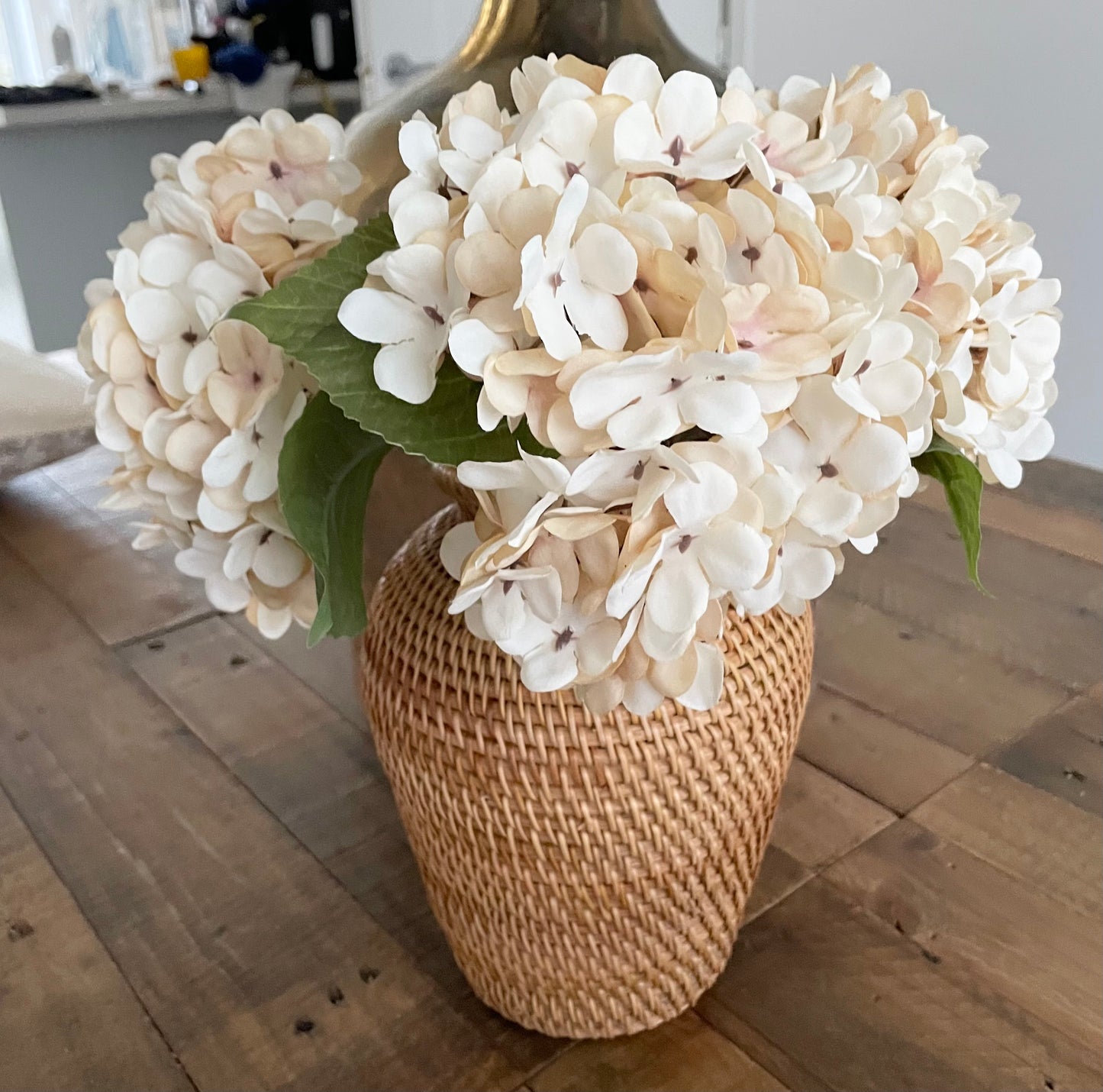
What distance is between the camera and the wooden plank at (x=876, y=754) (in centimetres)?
82

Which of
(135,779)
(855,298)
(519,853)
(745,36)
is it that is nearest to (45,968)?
(135,779)

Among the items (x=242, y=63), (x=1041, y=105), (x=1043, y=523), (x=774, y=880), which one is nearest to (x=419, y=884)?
(x=774, y=880)

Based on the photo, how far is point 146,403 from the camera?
19.2 inches

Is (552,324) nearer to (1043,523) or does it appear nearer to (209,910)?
(209,910)

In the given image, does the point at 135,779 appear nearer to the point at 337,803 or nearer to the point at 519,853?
the point at 337,803

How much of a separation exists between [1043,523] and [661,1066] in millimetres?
783

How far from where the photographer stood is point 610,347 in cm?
38

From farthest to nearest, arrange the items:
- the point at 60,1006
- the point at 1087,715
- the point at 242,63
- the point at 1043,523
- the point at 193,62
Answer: the point at 193,62 < the point at 242,63 < the point at 1043,523 < the point at 1087,715 < the point at 60,1006

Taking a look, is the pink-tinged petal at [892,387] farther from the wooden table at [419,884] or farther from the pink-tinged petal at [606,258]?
the wooden table at [419,884]

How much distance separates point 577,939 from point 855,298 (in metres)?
0.40

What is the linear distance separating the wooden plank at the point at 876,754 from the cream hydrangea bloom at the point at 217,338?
51cm

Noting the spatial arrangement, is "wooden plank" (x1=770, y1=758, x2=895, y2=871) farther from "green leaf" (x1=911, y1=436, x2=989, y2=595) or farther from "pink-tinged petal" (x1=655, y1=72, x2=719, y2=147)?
"pink-tinged petal" (x1=655, y1=72, x2=719, y2=147)

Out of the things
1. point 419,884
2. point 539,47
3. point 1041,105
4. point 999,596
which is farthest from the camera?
point 1041,105

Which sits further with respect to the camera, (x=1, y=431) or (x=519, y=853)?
(x=1, y=431)
